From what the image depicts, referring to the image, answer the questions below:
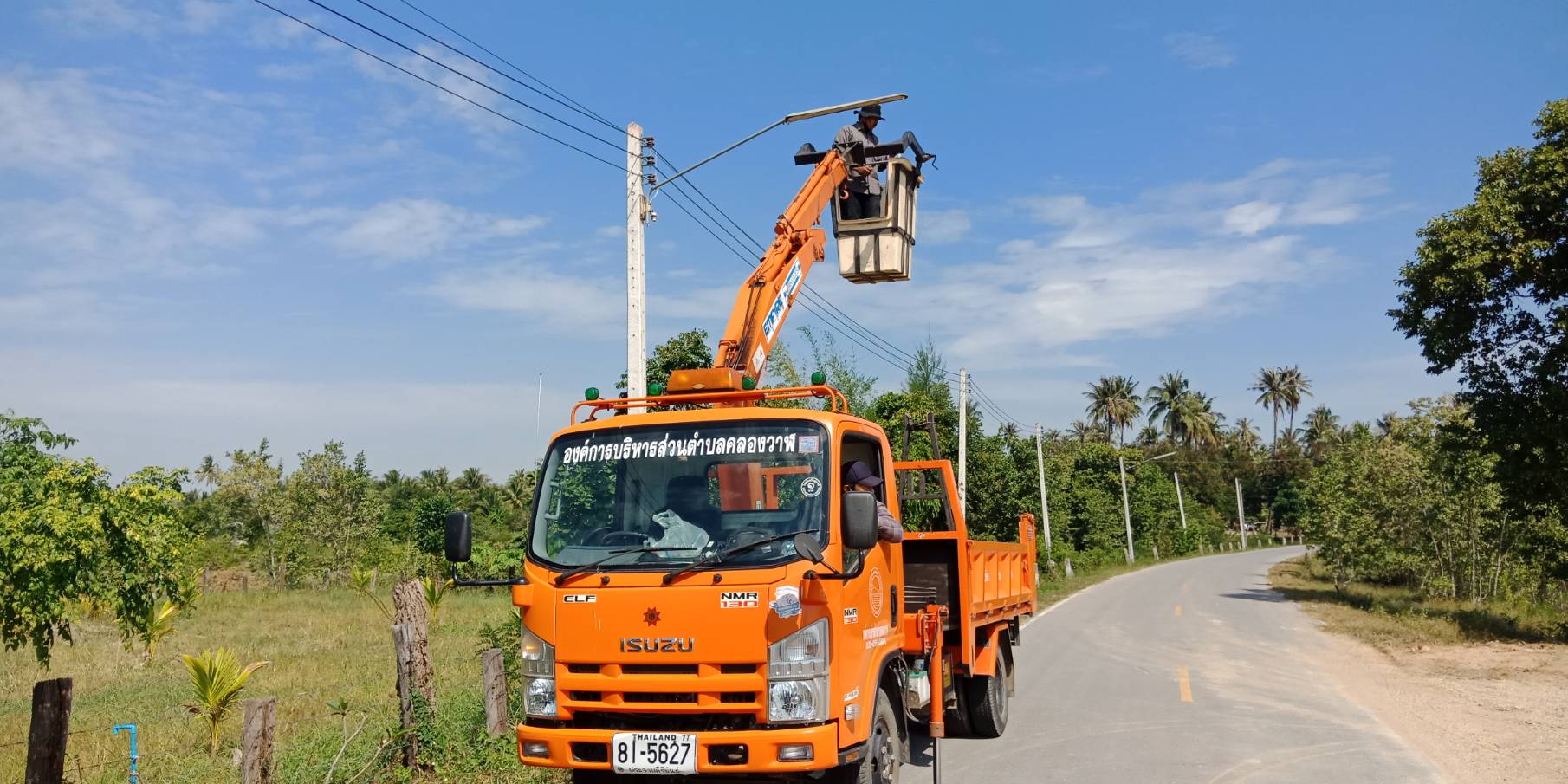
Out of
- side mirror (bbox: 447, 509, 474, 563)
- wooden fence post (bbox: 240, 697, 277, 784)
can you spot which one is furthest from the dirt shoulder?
wooden fence post (bbox: 240, 697, 277, 784)

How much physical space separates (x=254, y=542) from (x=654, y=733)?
47.2m

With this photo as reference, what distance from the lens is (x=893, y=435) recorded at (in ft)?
80.2

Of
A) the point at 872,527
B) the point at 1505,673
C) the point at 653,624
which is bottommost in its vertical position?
the point at 1505,673

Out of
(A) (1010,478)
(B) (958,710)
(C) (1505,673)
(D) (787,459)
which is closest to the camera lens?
(D) (787,459)

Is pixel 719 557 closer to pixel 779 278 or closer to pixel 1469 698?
pixel 779 278

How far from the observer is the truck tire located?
5.94 m

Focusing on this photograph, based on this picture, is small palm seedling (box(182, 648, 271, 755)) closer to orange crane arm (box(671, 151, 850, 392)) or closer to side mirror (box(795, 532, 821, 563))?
orange crane arm (box(671, 151, 850, 392))

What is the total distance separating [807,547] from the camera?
18.2 ft

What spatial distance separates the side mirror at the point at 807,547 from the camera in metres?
5.50

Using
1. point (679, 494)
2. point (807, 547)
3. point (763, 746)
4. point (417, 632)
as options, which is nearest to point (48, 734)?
point (417, 632)

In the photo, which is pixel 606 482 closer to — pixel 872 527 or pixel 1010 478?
pixel 872 527

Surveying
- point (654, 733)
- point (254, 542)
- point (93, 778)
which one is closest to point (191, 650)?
point (93, 778)

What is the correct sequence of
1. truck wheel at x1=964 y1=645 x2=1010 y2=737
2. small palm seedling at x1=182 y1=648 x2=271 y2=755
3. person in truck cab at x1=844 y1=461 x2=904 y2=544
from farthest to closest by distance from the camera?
small palm seedling at x1=182 y1=648 x2=271 y2=755, truck wheel at x1=964 y1=645 x2=1010 y2=737, person in truck cab at x1=844 y1=461 x2=904 y2=544

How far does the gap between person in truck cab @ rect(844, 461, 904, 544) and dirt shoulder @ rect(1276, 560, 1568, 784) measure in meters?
5.19
